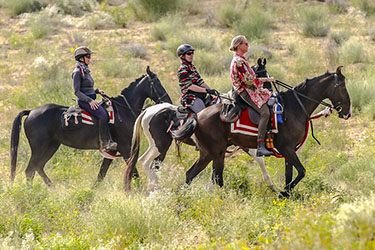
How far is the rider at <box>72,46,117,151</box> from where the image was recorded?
927 centimetres

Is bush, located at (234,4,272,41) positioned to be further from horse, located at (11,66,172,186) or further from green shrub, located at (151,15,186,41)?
horse, located at (11,66,172,186)

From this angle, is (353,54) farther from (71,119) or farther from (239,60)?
(71,119)

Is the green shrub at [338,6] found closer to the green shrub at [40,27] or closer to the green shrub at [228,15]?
the green shrub at [228,15]

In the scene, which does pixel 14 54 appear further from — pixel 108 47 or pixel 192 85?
pixel 192 85

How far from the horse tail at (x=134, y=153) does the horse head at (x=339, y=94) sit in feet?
11.0

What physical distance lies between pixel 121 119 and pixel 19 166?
305 centimetres

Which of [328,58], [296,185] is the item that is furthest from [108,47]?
[296,185]

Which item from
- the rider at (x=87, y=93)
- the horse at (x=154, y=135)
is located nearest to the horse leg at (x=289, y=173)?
the horse at (x=154, y=135)

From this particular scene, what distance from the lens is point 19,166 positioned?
37.6 ft

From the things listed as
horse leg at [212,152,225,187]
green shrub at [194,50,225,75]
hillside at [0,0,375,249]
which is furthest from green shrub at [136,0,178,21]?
horse leg at [212,152,225,187]

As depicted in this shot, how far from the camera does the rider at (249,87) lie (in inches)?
325

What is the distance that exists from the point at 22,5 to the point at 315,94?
20.6m

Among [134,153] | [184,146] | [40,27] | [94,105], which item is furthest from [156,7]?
[134,153]

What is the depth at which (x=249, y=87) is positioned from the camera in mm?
8375
